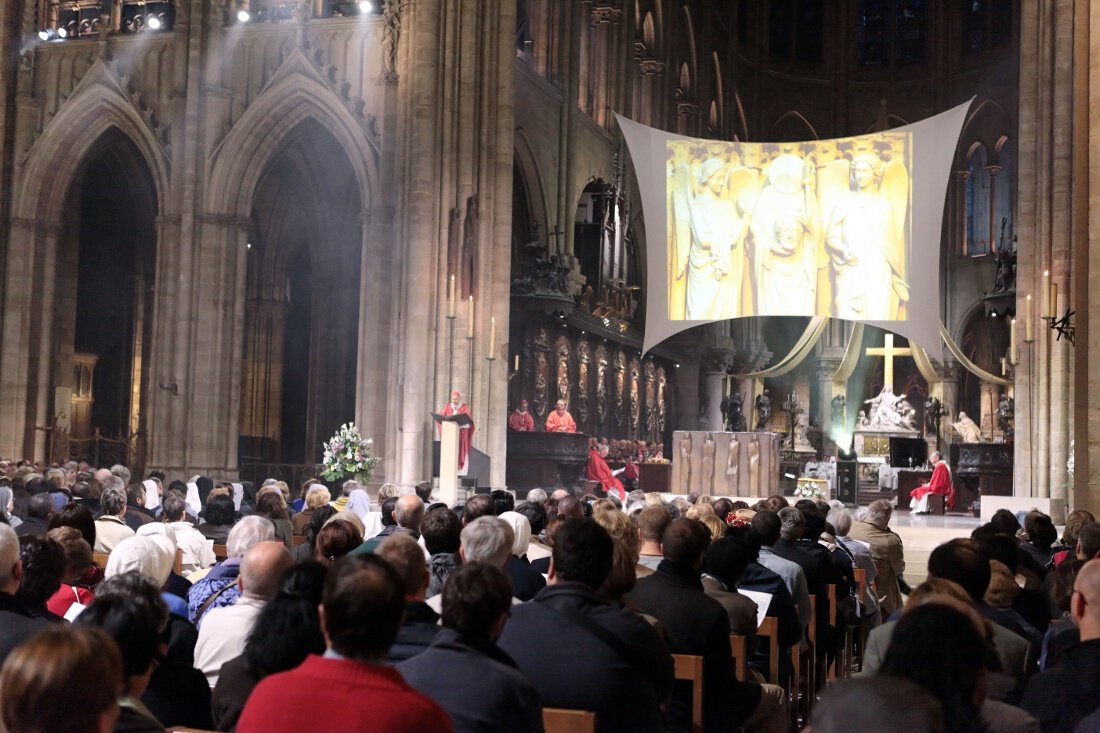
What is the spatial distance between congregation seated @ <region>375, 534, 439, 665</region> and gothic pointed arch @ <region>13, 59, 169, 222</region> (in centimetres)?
2076

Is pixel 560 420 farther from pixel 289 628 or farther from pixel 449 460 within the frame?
pixel 289 628

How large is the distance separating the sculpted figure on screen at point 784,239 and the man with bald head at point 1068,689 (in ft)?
52.8

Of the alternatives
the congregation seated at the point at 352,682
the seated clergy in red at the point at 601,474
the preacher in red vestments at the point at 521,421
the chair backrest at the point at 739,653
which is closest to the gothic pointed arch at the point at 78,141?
the preacher in red vestments at the point at 521,421

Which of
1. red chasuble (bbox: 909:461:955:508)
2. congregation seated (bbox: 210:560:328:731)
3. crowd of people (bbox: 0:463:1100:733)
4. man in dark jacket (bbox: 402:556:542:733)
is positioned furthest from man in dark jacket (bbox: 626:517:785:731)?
red chasuble (bbox: 909:461:955:508)

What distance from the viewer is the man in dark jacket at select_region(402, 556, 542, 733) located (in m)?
3.08

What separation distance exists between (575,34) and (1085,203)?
19490 mm

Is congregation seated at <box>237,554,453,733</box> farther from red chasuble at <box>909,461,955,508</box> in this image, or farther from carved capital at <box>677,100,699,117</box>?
carved capital at <box>677,100,699,117</box>

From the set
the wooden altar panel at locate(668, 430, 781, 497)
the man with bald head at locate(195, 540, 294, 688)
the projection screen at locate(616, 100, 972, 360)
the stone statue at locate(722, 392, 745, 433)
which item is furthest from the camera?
the stone statue at locate(722, 392, 745, 433)

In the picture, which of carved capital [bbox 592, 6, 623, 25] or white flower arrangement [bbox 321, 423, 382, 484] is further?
carved capital [bbox 592, 6, 623, 25]

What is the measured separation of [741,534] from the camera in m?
6.39

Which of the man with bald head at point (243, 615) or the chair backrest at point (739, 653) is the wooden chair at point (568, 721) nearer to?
the man with bald head at point (243, 615)

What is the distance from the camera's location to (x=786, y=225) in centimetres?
1981

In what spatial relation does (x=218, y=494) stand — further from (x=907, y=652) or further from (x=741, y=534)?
(x=907, y=652)

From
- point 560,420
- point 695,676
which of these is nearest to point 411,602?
point 695,676
